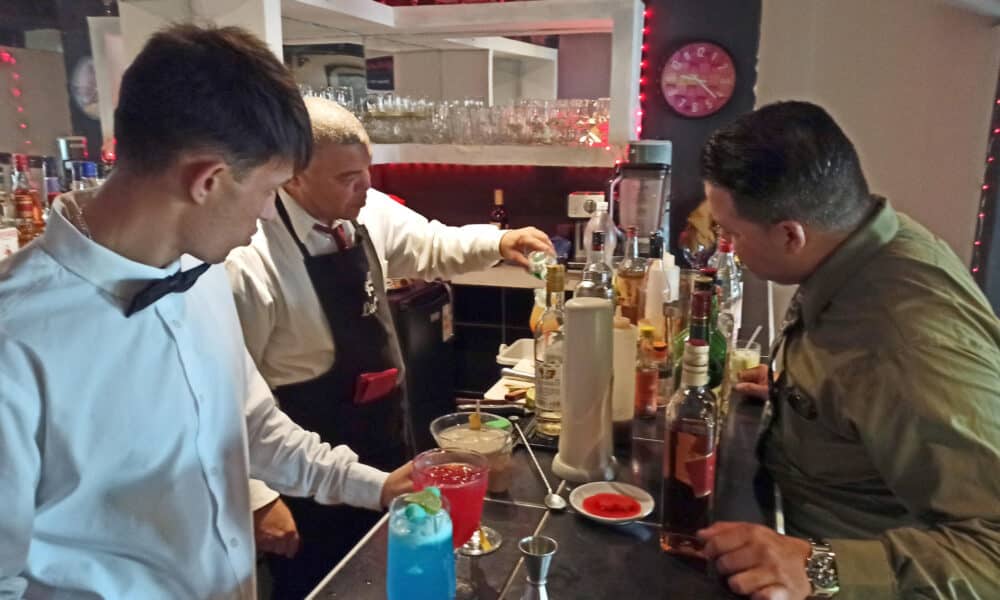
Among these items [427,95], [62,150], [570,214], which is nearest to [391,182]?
[427,95]

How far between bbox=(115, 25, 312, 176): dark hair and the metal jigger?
26.8 inches

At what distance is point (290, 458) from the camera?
1469 millimetres

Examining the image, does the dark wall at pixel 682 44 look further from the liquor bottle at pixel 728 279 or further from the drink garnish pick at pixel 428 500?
the drink garnish pick at pixel 428 500

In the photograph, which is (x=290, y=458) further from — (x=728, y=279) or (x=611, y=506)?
(x=728, y=279)

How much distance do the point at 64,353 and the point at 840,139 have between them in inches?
50.3

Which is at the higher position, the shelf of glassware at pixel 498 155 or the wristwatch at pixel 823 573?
the shelf of glassware at pixel 498 155

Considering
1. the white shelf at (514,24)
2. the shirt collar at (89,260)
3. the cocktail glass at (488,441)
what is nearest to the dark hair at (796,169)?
the cocktail glass at (488,441)

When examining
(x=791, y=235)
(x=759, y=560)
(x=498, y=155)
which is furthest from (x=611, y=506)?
(x=498, y=155)

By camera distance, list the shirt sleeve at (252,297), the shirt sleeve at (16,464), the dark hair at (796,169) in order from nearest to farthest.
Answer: the shirt sleeve at (16,464) → the dark hair at (796,169) → the shirt sleeve at (252,297)

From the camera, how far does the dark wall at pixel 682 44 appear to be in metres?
3.53

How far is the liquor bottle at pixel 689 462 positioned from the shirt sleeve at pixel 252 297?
111 centimetres

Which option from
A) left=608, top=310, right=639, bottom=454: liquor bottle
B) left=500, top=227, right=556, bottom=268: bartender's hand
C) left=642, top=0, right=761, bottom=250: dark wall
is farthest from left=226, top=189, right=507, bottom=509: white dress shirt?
left=642, top=0, right=761, bottom=250: dark wall

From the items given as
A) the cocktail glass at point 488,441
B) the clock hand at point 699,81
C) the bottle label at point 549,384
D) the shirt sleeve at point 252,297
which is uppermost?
the clock hand at point 699,81

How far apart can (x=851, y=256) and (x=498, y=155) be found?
253 centimetres
